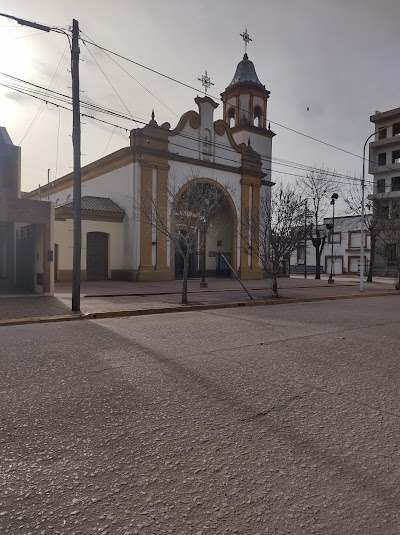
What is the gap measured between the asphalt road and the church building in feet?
56.7

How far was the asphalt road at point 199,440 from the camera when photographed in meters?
2.39

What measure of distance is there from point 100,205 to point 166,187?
4356 millimetres

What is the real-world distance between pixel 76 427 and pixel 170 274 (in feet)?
72.0

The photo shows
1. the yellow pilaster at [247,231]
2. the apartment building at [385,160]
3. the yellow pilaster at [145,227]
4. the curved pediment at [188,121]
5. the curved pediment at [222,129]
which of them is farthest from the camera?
the apartment building at [385,160]

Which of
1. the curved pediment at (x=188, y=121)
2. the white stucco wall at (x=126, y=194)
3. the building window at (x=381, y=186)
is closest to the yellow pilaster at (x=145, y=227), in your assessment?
the white stucco wall at (x=126, y=194)

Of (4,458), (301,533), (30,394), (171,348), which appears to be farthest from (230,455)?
(171,348)

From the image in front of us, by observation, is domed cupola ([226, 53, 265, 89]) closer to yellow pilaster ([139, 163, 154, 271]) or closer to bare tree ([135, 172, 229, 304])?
bare tree ([135, 172, 229, 304])

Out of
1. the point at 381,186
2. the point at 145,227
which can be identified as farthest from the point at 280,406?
the point at 381,186

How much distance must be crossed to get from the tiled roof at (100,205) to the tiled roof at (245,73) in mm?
14852

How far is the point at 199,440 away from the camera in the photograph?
11.1ft

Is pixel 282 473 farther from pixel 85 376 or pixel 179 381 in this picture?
pixel 85 376

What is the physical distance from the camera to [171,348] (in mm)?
6809

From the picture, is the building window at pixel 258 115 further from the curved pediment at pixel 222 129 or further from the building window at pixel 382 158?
the building window at pixel 382 158

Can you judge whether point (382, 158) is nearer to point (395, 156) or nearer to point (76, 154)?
point (395, 156)
